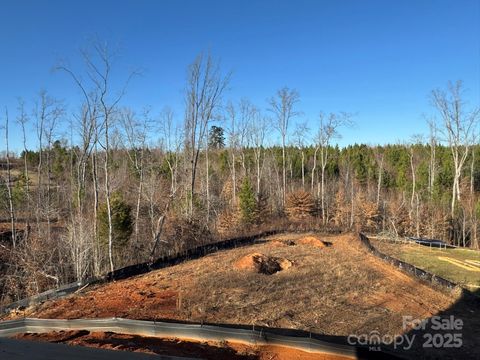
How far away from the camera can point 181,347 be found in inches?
231

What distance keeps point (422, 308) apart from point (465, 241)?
89.9 feet

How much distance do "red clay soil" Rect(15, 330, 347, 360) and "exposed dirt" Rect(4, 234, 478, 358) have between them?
1.28 meters

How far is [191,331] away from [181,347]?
1.40 feet

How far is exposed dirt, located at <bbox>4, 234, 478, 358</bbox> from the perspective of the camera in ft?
25.0

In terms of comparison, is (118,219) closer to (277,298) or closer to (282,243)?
(282,243)

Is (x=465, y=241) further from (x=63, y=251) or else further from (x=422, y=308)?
(x=63, y=251)

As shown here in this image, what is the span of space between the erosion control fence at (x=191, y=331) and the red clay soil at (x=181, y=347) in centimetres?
9

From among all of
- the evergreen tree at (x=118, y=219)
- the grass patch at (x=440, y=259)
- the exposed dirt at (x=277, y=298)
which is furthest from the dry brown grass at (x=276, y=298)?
the evergreen tree at (x=118, y=219)

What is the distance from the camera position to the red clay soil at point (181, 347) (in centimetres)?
546

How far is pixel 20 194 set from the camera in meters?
35.4

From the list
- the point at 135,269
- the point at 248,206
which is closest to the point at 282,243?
the point at 135,269

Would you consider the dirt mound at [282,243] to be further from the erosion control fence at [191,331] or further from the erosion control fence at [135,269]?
the erosion control fence at [191,331]

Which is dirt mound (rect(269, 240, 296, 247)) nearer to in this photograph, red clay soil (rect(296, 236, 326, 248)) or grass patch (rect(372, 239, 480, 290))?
red clay soil (rect(296, 236, 326, 248))

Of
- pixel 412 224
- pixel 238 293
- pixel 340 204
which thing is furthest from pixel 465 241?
pixel 238 293
